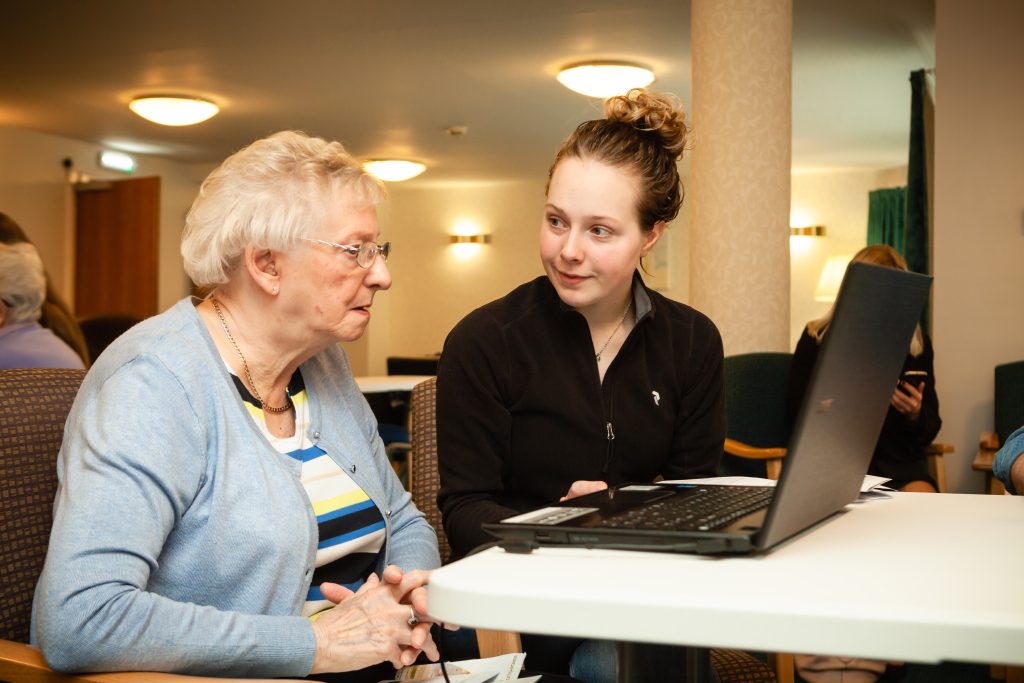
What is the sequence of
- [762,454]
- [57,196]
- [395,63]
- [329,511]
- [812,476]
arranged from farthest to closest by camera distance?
[57,196], [395,63], [762,454], [329,511], [812,476]

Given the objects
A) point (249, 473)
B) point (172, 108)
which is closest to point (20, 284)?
point (249, 473)

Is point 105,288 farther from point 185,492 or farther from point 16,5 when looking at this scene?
point 185,492

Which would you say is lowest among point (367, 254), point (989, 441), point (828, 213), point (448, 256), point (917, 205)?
point (989, 441)

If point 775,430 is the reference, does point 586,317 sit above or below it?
above

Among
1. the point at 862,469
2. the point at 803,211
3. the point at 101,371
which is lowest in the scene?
the point at 862,469

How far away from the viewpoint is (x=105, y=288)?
962 cm

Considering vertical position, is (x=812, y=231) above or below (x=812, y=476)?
above

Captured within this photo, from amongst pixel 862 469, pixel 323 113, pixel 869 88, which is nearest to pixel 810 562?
pixel 862 469

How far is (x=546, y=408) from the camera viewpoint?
1.64 m

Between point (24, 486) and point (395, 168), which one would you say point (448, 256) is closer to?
point (395, 168)

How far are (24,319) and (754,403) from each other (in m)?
2.46

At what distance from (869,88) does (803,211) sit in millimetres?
3865

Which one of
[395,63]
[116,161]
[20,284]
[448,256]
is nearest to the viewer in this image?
[20,284]

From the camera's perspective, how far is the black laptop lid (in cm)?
84
